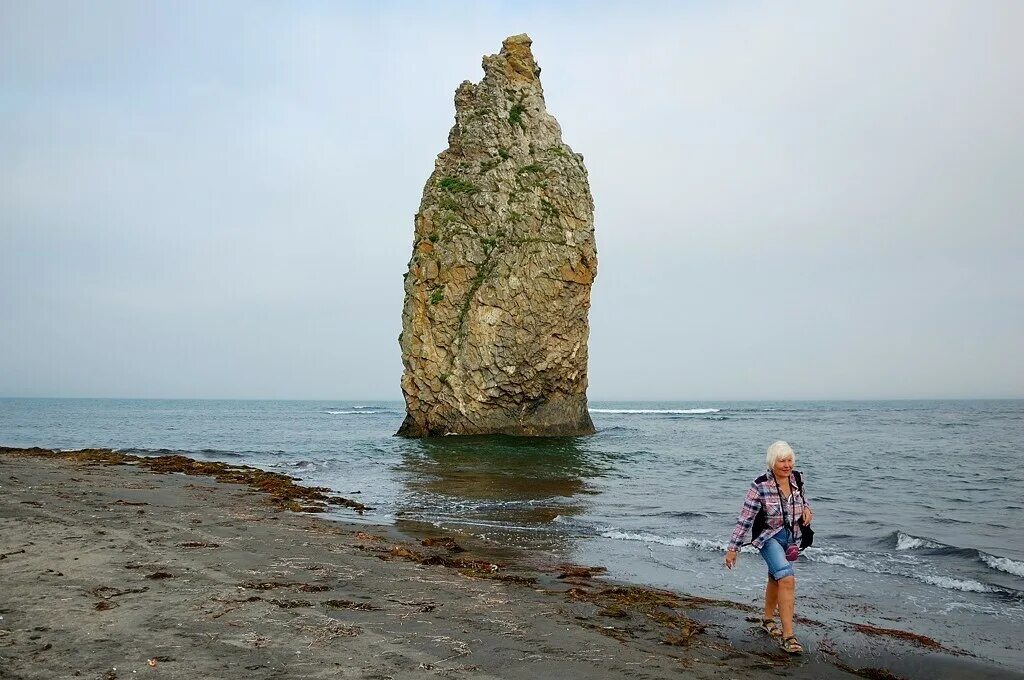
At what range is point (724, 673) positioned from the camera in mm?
5594

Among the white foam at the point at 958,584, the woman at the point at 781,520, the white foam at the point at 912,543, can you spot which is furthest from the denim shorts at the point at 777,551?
the white foam at the point at 912,543

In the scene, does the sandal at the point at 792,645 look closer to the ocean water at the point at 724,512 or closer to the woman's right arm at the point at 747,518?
the woman's right arm at the point at 747,518

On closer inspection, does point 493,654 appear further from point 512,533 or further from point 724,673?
point 512,533

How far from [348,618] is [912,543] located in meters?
10.4

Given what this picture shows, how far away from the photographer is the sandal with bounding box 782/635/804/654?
6.35m

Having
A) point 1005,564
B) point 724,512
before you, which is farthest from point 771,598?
point 724,512

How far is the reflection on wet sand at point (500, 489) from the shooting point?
1283cm

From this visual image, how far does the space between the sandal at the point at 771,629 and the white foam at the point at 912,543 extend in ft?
20.6

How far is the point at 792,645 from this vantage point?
20.9 feet

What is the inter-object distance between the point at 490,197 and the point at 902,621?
110ft

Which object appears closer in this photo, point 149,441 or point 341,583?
point 341,583

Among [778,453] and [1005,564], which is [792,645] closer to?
[778,453]

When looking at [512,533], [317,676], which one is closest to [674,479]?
[512,533]

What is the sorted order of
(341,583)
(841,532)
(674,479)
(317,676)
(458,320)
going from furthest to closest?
(458,320)
(674,479)
(841,532)
(341,583)
(317,676)
